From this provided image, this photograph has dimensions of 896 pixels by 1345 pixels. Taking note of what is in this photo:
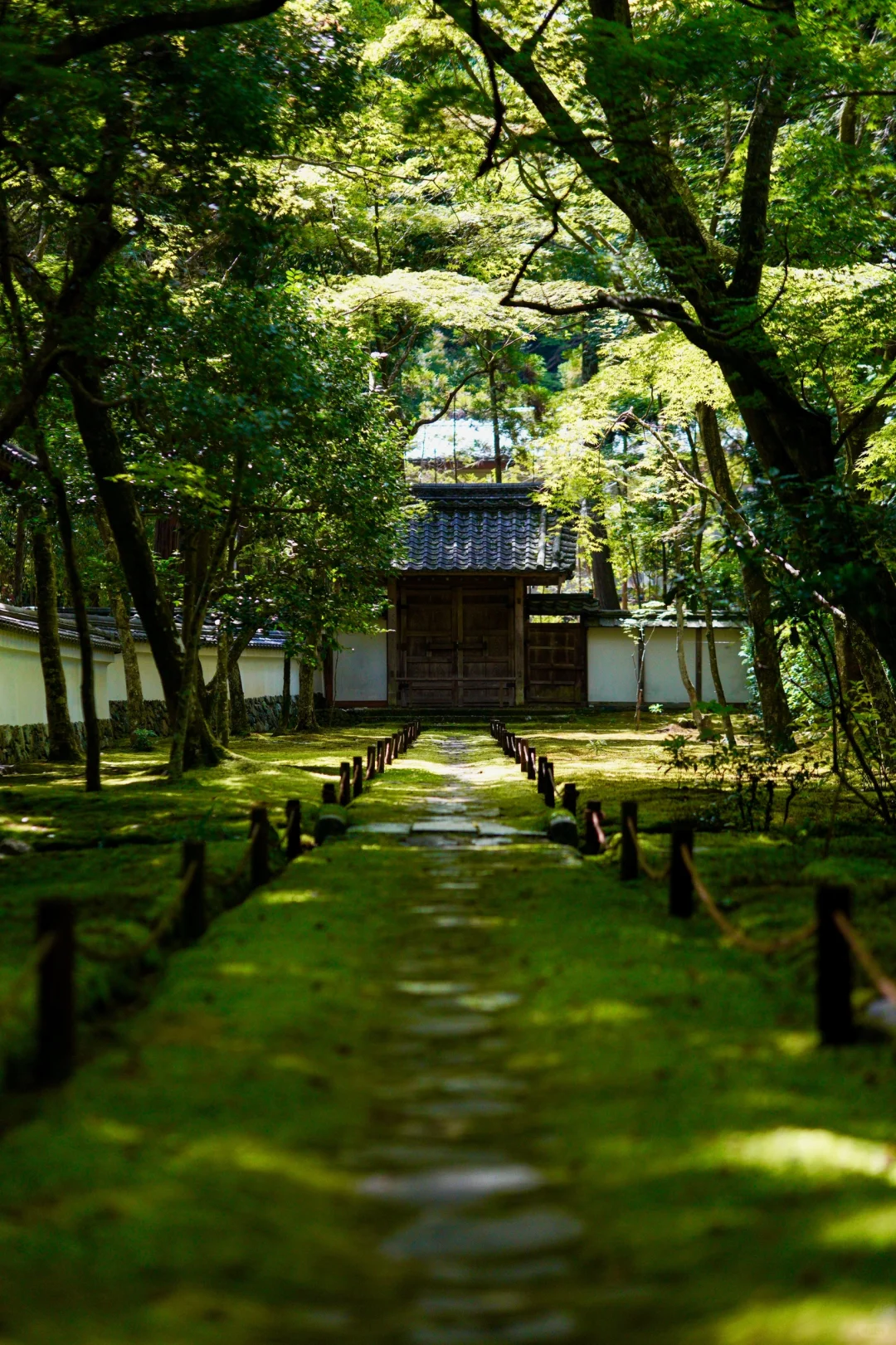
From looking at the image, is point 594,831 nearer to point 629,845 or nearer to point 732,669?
point 629,845

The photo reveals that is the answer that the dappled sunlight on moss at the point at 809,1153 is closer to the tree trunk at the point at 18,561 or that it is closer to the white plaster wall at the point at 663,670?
the tree trunk at the point at 18,561

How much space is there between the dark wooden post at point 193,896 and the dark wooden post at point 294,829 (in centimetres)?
322

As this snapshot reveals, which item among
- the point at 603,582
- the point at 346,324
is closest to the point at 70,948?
the point at 346,324

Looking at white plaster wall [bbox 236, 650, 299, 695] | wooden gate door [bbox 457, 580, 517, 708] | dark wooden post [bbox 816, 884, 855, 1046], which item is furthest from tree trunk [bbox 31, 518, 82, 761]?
wooden gate door [bbox 457, 580, 517, 708]

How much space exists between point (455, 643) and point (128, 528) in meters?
17.1

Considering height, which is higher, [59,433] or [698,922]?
[59,433]

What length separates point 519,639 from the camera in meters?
32.4

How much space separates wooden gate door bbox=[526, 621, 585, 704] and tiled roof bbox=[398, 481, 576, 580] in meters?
2.29

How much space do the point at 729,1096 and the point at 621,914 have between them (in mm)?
3384

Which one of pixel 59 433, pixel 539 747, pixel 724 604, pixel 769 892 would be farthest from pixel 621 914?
pixel 724 604

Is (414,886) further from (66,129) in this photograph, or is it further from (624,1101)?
(66,129)

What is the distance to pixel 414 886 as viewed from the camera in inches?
355

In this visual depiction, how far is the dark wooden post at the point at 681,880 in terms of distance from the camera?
7742 millimetres

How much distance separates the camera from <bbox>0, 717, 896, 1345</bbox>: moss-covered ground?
300cm
